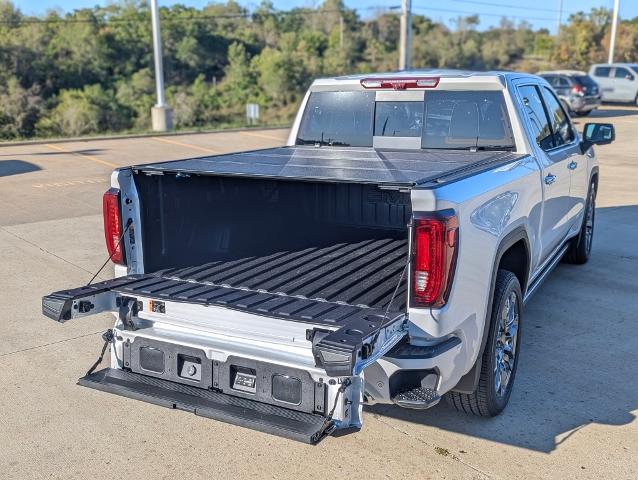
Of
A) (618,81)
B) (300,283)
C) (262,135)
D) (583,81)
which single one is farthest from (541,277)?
(618,81)

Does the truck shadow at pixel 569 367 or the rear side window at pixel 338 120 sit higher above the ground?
the rear side window at pixel 338 120

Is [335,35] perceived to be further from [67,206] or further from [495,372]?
[495,372]

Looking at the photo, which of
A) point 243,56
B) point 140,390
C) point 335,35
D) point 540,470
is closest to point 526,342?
point 540,470

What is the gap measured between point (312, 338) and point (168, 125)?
871 inches

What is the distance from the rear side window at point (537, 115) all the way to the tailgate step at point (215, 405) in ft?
9.40

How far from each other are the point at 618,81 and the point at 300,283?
29.0 meters

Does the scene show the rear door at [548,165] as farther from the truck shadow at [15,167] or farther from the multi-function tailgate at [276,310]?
the truck shadow at [15,167]

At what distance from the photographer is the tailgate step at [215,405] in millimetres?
2846

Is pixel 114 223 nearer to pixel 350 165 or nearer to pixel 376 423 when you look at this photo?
pixel 350 165

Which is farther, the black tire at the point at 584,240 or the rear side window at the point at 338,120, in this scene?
the black tire at the point at 584,240

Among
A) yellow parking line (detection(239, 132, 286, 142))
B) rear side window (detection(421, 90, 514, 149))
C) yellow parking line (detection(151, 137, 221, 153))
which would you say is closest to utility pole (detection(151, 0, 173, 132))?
yellow parking line (detection(151, 137, 221, 153))

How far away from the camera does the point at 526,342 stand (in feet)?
16.2

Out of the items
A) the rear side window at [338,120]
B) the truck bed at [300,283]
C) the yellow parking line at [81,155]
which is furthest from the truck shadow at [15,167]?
the truck bed at [300,283]

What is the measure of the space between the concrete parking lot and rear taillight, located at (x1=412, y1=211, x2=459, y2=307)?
0.96m
